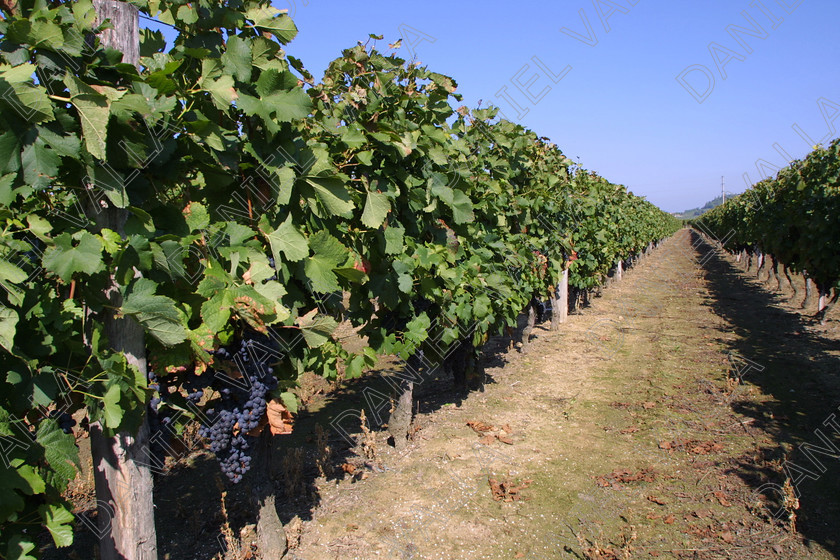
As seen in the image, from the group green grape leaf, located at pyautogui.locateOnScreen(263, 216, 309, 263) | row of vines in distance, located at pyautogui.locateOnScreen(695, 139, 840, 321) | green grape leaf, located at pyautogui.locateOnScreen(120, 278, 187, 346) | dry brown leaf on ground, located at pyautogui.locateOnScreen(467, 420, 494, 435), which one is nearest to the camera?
green grape leaf, located at pyautogui.locateOnScreen(120, 278, 187, 346)

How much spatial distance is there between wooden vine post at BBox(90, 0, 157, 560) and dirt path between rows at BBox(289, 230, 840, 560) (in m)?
1.48

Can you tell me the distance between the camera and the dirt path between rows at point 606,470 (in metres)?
3.62

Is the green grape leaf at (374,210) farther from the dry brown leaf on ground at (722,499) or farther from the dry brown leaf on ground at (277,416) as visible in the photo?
the dry brown leaf on ground at (722,499)

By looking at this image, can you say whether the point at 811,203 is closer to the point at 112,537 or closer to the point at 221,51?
the point at 221,51

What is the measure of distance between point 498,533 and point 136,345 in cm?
272

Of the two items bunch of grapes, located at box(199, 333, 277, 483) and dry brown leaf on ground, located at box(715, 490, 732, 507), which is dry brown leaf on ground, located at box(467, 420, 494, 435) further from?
bunch of grapes, located at box(199, 333, 277, 483)

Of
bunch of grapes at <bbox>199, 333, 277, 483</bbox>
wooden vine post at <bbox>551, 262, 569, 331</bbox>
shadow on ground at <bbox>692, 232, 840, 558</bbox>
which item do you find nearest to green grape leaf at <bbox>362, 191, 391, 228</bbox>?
bunch of grapes at <bbox>199, 333, 277, 483</bbox>

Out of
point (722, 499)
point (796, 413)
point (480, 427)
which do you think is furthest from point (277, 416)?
point (796, 413)

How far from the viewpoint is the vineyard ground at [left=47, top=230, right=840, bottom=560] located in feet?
11.8

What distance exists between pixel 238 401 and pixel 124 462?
70 cm

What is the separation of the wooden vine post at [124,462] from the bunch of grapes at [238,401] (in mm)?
469

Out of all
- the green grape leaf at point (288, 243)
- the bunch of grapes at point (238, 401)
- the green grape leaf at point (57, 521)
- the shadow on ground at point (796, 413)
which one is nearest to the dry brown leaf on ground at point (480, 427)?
the shadow on ground at point (796, 413)

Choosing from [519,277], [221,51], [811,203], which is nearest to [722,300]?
[811,203]

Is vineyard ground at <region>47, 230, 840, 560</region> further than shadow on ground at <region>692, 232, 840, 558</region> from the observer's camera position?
No
